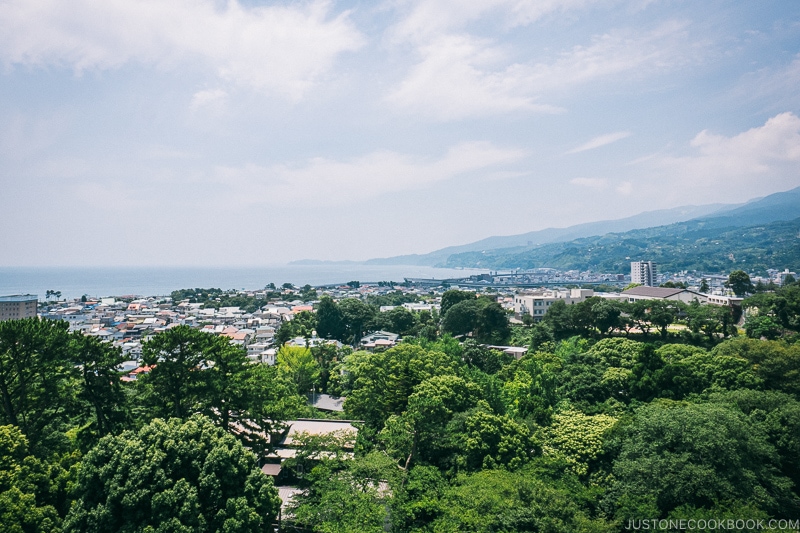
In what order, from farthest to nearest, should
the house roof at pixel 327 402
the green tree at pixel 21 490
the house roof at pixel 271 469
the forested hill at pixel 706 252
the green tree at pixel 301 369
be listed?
1. the forested hill at pixel 706 252
2. the green tree at pixel 301 369
3. the house roof at pixel 327 402
4. the house roof at pixel 271 469
5. the green tree at pixel 21 490

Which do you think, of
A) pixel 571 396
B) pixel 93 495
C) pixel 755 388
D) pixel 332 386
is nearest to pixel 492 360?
pixel 571 396

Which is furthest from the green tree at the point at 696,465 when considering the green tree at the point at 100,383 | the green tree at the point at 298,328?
the green tree at the point at 298,328

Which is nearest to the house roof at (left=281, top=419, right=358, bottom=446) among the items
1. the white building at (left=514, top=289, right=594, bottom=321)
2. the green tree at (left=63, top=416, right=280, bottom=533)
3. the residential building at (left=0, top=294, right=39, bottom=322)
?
the green tree at (left=63, top=416, right=280, bottom=533)

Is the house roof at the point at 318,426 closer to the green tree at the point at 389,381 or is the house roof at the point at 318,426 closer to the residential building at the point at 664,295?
the green tree at the point at 389,381

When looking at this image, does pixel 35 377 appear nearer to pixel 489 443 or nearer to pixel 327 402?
pixel 489 443

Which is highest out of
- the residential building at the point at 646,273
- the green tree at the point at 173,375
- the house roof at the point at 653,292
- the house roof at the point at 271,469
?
the green tree at the point at 173,375

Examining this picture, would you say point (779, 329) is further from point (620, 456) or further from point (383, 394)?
point (383, 394)
